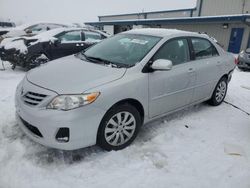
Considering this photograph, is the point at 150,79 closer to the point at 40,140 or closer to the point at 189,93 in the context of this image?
the point at 189,93

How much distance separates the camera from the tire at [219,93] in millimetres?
5168

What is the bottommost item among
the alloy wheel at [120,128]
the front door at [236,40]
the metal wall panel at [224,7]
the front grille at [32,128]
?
the front door at [236,40]

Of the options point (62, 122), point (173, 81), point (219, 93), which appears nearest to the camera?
point (62, 122)

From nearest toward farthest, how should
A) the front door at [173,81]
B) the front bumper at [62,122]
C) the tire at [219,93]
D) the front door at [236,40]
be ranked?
1. the front bumper at [62,122]
2. the front door at [173,81]
3. the tire at [219,93]
4. the front door at [236,40]

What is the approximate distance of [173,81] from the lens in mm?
3871

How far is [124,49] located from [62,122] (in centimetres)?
169

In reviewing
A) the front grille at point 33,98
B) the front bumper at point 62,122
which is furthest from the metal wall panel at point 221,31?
the front grille at point 33,98

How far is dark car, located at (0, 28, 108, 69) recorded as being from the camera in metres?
7.58

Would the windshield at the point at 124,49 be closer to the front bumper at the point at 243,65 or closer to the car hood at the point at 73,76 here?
the car hood at the point at 73,76

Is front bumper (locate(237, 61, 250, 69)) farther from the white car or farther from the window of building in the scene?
the white car

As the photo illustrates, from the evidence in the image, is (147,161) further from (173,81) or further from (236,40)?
(236,40)

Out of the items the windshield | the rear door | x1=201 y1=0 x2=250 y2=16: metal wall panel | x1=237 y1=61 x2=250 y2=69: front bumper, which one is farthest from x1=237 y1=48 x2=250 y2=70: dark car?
x1=201 y1=0 x2=250 y2=16: metal wall panel

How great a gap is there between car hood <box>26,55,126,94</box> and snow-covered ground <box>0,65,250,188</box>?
0.90 m

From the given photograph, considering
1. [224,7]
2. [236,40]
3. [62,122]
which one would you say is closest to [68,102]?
[62,122]
